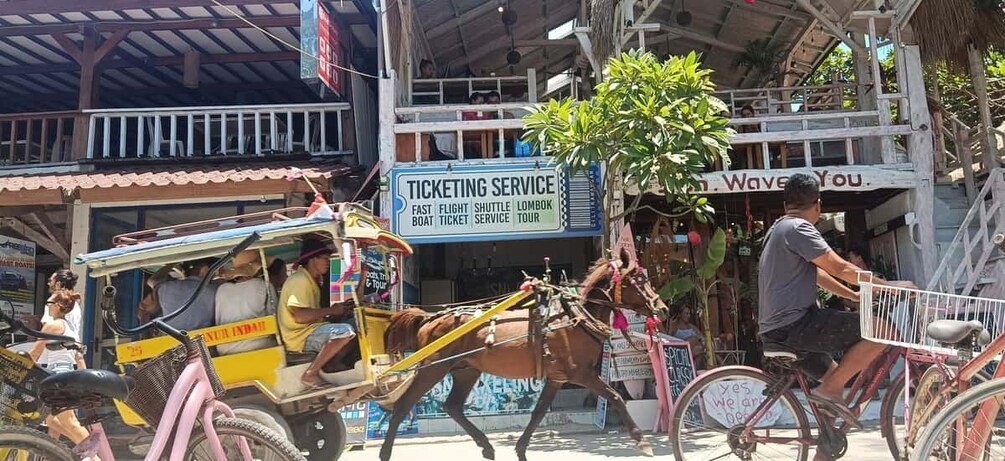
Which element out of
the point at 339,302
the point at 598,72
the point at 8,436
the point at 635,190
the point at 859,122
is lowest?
A: the point at 8,436

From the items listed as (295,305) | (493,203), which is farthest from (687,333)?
(295,305)

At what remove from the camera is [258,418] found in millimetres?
4758

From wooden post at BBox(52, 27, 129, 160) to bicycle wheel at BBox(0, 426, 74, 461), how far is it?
871 cm

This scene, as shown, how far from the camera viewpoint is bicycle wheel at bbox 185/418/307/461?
2977 millimetres

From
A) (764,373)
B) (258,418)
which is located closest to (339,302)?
(258,418)

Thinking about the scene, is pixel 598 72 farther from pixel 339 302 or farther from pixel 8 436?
pixel 8 436

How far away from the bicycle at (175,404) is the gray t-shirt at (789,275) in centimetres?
272

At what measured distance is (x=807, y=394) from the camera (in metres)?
4.01

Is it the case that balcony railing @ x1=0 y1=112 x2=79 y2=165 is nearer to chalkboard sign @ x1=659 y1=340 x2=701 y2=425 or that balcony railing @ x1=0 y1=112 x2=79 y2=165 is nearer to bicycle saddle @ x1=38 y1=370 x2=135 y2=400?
bicycle saddle @ x1=38 y1=370 x2=135 y2=400

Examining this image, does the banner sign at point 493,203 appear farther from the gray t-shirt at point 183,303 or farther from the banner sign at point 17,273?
the banner sign at point 17,273

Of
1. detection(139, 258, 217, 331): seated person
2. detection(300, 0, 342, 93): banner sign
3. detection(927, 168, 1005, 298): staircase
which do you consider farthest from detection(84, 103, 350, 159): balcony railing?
detection(927, 168, 1005, 298): staircase

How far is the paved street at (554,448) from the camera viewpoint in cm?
639

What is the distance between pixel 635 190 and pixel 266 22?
585 cm

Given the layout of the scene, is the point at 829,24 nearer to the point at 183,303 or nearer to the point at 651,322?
the point at 651,322
